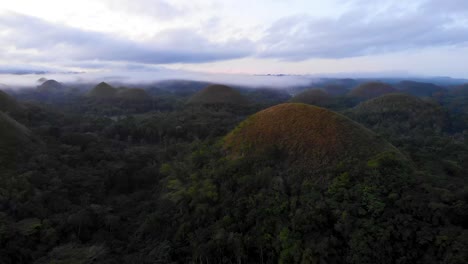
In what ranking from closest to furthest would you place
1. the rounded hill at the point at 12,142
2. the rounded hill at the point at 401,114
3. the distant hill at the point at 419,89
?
the rounded hill at the point at 12,142 → the rounded hill at the point at 401,114 → the distant hill at the point at 419,89

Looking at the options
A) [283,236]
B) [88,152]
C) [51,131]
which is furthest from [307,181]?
[51,131]

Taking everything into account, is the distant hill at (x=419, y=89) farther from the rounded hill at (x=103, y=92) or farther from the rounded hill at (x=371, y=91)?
the rounded hill at (x=103, y=92)

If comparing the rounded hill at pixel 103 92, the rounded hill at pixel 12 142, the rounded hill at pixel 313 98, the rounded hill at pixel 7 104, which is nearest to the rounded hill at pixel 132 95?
the rounded hill at pixel 103 92

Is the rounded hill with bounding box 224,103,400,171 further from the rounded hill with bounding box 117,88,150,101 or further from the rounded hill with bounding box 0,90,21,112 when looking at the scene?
the rounded hill with bounding box 117,88,150,101

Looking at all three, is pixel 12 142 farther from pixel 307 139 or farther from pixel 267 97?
pixel 267 97

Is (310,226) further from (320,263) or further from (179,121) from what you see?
(179,121)

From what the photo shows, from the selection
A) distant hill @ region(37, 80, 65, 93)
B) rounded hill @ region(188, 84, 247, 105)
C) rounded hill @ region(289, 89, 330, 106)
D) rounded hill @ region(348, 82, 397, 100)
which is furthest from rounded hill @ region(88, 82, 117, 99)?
rounded hill @ region(348, 82, 397, 100)
